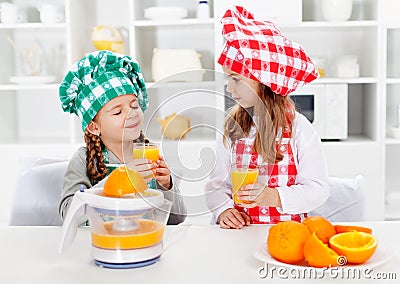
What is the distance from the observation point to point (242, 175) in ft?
4.53

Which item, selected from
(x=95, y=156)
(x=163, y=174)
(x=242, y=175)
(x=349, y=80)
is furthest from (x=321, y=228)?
(x=349, y=80)

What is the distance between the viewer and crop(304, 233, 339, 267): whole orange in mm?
1181

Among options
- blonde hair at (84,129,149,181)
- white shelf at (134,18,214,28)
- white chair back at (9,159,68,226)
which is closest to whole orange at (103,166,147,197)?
blonde hair at (84,129,149,181)

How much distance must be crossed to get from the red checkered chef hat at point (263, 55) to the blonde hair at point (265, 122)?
89 mm

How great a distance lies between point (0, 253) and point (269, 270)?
22.9 inches

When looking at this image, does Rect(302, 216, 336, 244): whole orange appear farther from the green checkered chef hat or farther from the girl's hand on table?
the green checkered chef hat

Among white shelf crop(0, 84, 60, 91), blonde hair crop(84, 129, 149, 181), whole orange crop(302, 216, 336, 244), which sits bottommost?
whole orange crop(302, 216, 336, 244)

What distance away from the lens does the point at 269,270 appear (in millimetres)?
1229

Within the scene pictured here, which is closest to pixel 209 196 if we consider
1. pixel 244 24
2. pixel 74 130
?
pixel 244 24

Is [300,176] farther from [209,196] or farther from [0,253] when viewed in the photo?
[0,253]

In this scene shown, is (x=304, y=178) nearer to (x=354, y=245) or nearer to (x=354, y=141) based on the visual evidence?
(x=354, y=245)

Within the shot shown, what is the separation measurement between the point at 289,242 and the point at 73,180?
79 centimetres

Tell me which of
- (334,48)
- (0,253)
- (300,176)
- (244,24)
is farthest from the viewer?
(334,48)

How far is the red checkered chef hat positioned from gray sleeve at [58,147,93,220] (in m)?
0.52
